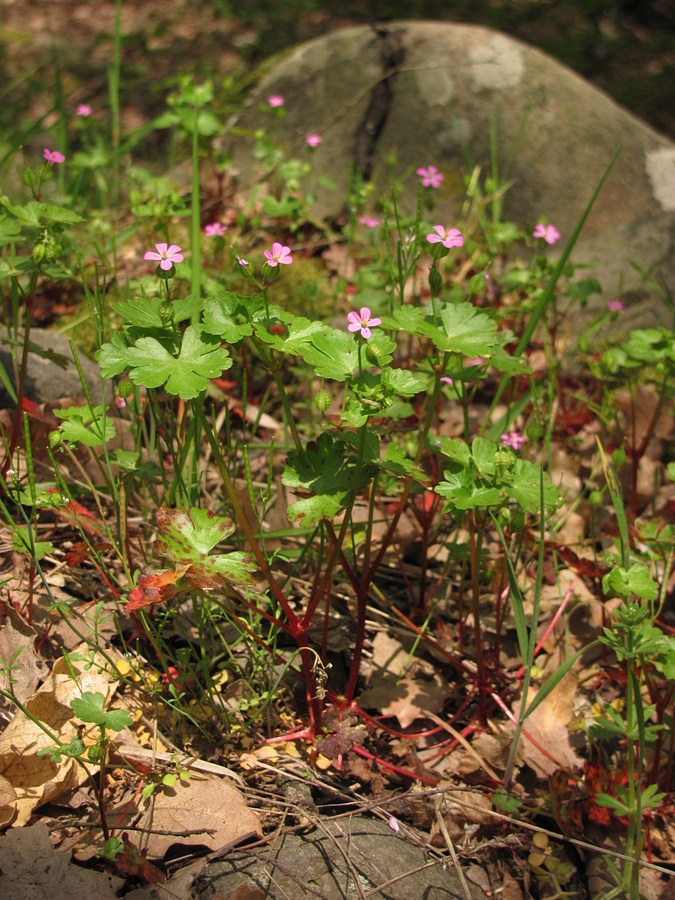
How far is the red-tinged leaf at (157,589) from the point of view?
143 centimetres

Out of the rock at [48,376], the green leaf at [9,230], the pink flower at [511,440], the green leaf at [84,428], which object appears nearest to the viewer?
the green leaf at [84,428]

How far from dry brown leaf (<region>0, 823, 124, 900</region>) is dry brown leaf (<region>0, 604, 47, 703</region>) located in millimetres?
333

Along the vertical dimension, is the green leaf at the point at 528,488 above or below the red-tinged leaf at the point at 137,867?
above

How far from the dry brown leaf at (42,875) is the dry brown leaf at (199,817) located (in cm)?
11

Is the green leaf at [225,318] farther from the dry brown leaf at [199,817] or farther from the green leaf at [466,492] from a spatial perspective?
the dry brown leaf at [199,817]

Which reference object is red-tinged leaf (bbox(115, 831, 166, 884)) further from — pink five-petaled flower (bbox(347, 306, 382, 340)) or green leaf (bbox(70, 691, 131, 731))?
pink five-petaled flower (bbox(347, 306, 382, 340))

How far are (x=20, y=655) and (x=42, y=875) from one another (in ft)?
1.62

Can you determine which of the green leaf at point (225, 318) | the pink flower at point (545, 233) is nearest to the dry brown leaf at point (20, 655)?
the green leaf at point (225, 318)

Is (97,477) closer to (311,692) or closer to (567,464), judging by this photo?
(311,692)

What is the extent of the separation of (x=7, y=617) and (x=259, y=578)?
0.60 m

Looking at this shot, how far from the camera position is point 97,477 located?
2209mm

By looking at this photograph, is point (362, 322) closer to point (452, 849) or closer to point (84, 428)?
point (84, 428)

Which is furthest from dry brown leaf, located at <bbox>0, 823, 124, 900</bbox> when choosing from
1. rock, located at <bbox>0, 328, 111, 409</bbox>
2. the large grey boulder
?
the large grey boulder

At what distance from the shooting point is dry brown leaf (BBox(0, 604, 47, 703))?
172 cm
